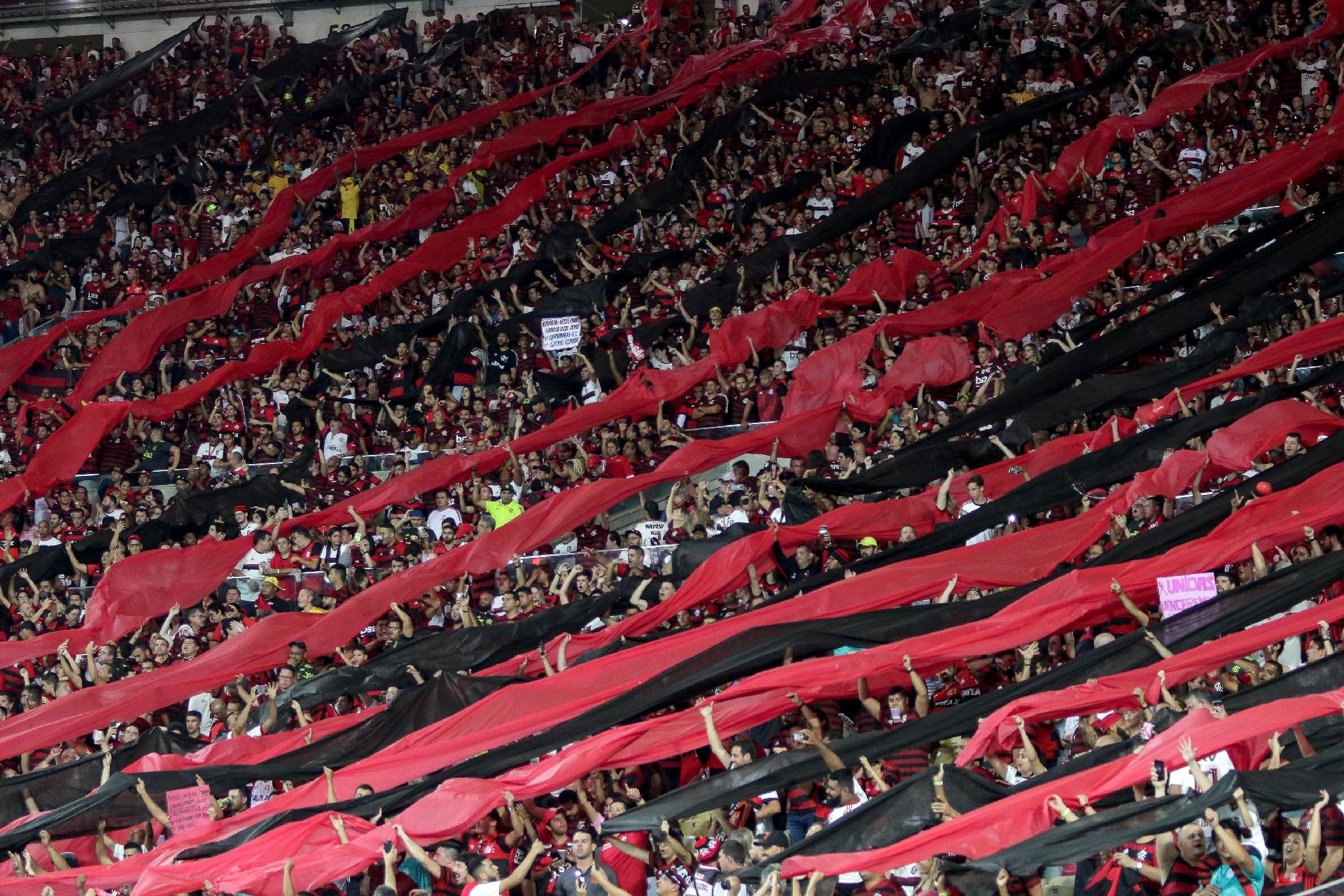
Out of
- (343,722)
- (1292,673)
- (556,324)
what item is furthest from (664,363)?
(1292,673)

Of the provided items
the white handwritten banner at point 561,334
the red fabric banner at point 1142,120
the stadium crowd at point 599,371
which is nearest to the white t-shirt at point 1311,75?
the stadium crowd at point 599,371

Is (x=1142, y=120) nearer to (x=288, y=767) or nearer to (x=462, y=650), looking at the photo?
(x=462, y=650)

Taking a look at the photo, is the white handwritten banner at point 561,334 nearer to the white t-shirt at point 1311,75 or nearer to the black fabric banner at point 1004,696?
the white t-shirt at point 1311,75

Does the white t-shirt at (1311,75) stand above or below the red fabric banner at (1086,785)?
above

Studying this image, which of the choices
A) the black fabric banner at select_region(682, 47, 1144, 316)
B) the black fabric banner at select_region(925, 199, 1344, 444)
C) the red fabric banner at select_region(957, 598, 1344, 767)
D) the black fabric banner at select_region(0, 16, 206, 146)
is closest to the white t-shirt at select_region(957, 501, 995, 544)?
the black fabric banner at select_region(925, 199, 1344, 444)

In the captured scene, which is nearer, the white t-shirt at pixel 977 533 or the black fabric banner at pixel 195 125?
the white t-shirt at pixel 977 533

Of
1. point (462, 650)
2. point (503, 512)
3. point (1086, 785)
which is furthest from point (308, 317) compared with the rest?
point (1086, 785)

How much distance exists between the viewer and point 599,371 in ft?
55.4

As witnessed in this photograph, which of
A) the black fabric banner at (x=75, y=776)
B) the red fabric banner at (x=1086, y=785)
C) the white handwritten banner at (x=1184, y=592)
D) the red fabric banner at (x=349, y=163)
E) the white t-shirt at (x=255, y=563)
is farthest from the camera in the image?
the red fabric banner at (x=349, y=163)

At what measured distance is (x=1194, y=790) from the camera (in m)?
7.89

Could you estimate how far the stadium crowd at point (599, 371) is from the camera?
984 centimetres

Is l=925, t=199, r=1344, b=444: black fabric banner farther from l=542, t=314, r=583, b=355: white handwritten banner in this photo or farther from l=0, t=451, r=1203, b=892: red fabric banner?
l=542, t=314, r=583, b=355: white handwritten banner

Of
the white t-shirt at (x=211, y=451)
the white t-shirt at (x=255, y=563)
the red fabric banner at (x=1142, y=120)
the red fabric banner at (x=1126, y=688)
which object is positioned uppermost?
the red fabric banner at (x=1142, y=120)

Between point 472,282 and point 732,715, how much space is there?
9.91m
